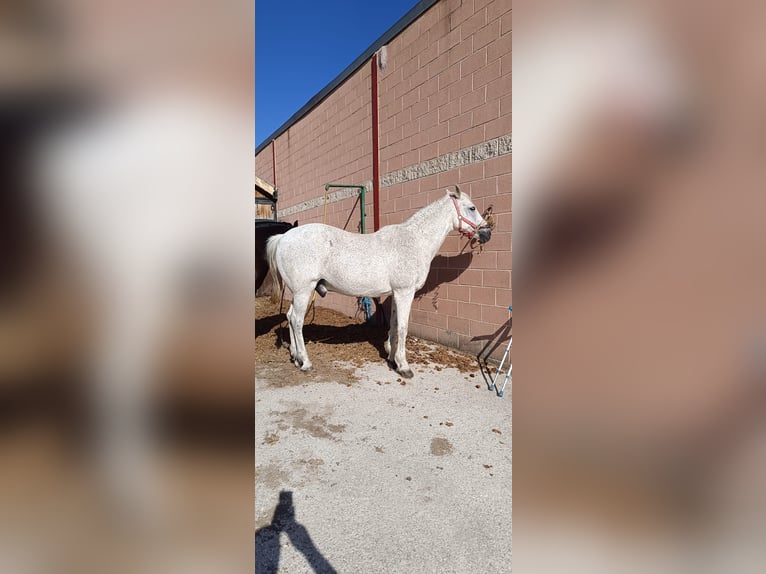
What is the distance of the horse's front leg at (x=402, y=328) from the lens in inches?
155

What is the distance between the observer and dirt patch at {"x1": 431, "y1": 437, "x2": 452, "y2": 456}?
245 centimetres

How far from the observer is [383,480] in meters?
2.13

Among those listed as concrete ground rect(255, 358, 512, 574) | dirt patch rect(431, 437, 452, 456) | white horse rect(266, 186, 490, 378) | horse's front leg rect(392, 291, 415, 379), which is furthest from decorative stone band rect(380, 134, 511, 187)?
dirt patch rect(431, 437, 452, 456)

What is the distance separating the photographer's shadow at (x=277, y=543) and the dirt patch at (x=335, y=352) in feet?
6.32

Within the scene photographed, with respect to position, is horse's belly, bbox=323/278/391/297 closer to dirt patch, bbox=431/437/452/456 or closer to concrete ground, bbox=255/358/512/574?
concrete ground, bbox=255/358/512/574

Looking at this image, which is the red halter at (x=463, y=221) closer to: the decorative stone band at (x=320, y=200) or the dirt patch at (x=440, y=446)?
the dirt patch at (x=440, y=446)

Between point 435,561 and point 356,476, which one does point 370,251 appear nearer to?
point 356,476

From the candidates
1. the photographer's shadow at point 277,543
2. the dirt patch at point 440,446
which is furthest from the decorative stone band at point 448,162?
the photographer's shadow at point 277,543

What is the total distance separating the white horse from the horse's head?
1 centimetres

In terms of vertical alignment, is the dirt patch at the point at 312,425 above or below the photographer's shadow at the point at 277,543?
above

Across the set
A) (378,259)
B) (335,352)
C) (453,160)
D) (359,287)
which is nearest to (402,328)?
(359,287)
